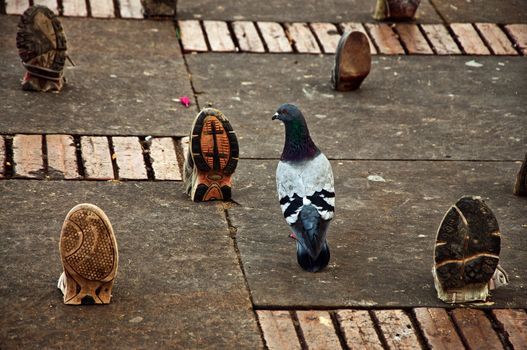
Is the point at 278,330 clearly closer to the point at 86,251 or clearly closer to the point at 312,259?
the point at 312,259

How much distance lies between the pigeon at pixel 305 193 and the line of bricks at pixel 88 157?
1.06m

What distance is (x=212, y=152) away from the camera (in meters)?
5.98

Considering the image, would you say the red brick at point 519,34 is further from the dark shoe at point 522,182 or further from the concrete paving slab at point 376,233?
the dark shoe at point 522,182

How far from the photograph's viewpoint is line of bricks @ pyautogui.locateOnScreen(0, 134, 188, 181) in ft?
20.7

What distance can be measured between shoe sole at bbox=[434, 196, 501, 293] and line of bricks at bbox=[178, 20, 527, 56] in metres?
3.66

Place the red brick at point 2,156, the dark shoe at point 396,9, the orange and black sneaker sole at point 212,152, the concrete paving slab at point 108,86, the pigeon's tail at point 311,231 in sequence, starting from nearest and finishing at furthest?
the pigeon's tail at point 311,231 < the orange and black sneaker sole at point 212,152 < the red brick at point 2,156 < the concrete paving slab at point 108,86 < the dark shoe at point 396,9

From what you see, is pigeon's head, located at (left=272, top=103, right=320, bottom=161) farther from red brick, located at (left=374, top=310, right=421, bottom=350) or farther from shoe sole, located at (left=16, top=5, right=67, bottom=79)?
shoe sole, located at (left=16, top=5, right=67, bottom=79)

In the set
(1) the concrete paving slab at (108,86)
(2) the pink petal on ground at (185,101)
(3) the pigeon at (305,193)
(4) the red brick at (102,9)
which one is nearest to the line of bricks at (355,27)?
(1) the concrete paving slab at (108,86)

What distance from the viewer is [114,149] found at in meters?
6.68

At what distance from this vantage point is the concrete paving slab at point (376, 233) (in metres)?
5.20

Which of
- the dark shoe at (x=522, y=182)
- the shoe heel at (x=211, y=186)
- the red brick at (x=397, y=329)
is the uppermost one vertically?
the shoe heel at (x=211, y=186)

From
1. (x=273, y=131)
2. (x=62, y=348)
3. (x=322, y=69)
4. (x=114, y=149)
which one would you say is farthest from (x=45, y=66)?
(x=62, y=348)

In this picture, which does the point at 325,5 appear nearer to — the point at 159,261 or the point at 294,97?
the point at 294,97

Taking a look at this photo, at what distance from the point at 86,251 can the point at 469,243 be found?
1868mm
